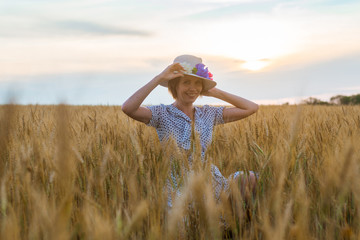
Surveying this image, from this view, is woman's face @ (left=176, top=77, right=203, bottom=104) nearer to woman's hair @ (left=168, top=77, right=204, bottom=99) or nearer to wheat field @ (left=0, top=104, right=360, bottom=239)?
woman's hair @ (left=168, top=77, right=204, bottom=99)

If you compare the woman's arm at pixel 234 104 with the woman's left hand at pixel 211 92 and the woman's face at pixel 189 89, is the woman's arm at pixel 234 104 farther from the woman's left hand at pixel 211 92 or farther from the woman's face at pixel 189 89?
the woman's face at pixel 189 89

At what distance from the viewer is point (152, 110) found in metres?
2.42

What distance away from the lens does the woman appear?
2.29 m

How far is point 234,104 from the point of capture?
8.76 feet

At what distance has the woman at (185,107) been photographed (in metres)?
2.29

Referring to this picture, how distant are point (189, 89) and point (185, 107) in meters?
0.16

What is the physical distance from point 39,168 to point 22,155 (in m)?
0.08

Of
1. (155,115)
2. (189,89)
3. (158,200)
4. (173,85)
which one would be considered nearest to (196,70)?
(189,89)

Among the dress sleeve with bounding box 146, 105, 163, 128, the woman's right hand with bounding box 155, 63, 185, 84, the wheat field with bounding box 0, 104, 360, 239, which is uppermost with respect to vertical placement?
the woman's right hand with bounding box 155, 63, 185, 84

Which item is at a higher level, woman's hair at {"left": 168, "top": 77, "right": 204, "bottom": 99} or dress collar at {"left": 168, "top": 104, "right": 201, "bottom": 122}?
woman's hair at {"left": 168, "top": 77, "right": 204, "bottom": 99}

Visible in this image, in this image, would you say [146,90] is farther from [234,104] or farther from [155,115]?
[234,104]

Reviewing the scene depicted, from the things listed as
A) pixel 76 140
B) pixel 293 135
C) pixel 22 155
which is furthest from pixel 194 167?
pixel 76 140

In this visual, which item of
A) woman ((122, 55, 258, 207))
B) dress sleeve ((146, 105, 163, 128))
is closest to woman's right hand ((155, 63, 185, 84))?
woman ((122, 55, 258, 207))

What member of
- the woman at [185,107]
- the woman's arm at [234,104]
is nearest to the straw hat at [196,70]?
the woman at [185,107]
